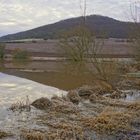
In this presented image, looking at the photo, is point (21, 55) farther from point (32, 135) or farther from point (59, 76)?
point (32, 135)

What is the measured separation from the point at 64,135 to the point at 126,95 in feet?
29.5

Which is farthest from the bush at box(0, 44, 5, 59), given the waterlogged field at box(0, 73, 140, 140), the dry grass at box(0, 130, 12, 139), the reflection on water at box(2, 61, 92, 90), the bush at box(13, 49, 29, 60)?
the dry grass at box(0, 130, 12, 139)

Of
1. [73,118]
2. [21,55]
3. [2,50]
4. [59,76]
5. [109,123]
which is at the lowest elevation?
[59,76]

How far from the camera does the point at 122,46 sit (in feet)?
222

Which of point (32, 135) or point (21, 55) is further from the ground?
point (21, 55)

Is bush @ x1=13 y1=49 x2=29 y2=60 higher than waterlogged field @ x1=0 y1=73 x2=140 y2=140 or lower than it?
higher

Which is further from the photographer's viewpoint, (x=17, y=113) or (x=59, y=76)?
(x=59, y=76)

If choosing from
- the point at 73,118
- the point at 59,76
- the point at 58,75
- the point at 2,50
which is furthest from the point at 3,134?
the point at 2,50

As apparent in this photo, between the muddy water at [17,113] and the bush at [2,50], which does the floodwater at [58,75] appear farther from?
the bush at [2,50]

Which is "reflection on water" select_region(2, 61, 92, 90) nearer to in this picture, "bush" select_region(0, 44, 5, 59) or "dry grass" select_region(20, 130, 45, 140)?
"dry grass" select_region(20, 130, 45, 140)

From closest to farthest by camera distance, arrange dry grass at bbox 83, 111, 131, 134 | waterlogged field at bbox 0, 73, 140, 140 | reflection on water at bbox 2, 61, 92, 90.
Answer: waterlogged field at bbox 0, 73, 140, 140, dry grass at bbox 83, 111, 131, 134, reflection on water at bbox 2, 61, 92, 90

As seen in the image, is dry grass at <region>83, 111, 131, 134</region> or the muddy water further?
the muddy water

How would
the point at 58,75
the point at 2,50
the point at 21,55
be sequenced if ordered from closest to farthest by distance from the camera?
the point at 58,75 < the point at 2,50 < the point at 21,55

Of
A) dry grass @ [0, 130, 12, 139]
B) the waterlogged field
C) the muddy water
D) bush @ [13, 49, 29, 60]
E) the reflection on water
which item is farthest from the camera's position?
bush @ [13, 49, 29, 60]
